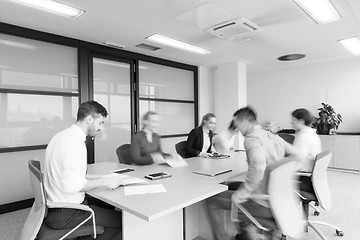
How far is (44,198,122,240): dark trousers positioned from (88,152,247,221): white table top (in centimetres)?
18

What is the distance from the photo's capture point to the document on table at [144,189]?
1.80 meters

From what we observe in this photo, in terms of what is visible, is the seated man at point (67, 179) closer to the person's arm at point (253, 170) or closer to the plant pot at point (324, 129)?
the person's arm at point (253, 170)

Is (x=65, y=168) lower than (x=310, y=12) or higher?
lower

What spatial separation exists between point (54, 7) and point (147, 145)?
2087 millimetres

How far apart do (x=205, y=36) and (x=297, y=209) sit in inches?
122

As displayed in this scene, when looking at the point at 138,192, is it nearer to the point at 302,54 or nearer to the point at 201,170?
the point at 201,170

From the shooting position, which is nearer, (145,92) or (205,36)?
(205,36)

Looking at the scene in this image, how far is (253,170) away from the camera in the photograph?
1.85 metres

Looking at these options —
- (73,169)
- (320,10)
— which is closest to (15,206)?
(73,169)

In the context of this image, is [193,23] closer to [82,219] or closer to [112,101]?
[112,101]

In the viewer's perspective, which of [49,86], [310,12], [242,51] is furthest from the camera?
[242,51]

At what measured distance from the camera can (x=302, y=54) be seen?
5.28 meters

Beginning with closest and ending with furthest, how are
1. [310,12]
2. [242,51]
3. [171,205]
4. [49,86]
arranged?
[171,205] → [310,12] → [49,86] → [242,51]

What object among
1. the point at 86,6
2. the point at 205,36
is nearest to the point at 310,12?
the point at 205,36
